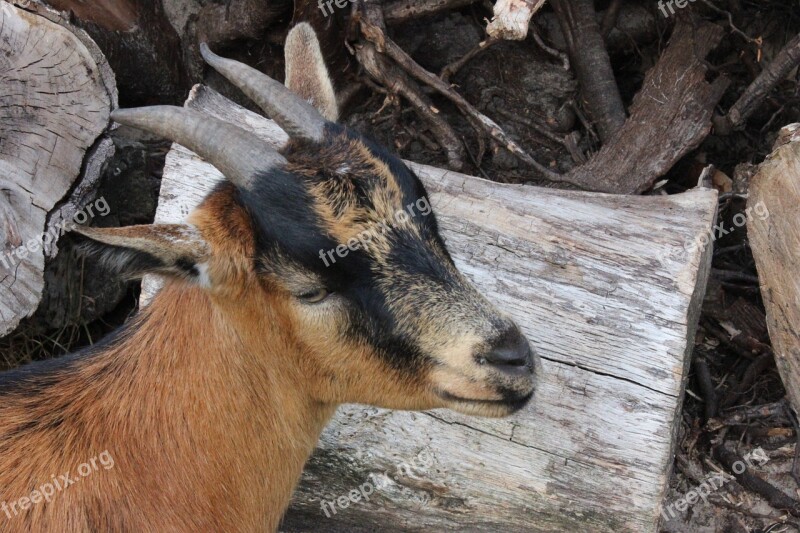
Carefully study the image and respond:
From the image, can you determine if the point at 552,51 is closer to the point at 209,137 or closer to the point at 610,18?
the point at 610,18

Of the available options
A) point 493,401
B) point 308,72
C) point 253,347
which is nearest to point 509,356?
point 493,401

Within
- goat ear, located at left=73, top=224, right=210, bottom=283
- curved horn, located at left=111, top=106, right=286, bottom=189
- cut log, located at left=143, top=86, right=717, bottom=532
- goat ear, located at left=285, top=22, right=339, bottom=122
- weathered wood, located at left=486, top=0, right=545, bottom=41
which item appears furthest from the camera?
weathered wood, located at left=486, top=0, right=545, bottom=41

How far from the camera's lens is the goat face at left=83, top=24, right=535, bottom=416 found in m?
2.80

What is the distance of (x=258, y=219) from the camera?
2812 mm

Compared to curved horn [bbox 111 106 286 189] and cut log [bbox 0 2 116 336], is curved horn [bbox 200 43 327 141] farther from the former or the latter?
cut log [bbox 0 2 116 336]

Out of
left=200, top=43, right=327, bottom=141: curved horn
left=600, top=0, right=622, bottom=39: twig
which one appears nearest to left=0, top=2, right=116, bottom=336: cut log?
left=200, top=43, right=327, bottom=141: curved horn

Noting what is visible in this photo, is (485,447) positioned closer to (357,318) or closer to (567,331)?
(567,331)

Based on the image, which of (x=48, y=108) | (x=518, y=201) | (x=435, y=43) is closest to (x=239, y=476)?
(x=518, y=201)

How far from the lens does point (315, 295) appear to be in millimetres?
2877

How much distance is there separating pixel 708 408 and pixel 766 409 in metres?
0.34

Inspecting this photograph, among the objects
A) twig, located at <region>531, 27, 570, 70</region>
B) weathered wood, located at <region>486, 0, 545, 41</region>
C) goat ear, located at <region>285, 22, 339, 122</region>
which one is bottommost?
twig, located at <region>531, 27, 570, 70</region>

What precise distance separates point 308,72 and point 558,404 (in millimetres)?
2014

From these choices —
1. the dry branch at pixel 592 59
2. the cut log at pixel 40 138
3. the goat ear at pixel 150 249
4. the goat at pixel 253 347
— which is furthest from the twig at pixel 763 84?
Result: the cut log at pixel 40 138

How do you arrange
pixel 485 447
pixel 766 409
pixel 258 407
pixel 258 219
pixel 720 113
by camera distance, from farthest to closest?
pixel 720 113 < pixel 766 409 < pixel 485 447 < pixel 258 407 < pixel 258 219
